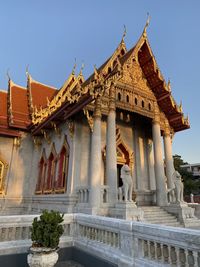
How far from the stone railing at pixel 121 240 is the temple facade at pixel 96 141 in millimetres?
2386

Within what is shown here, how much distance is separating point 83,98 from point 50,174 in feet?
15.5

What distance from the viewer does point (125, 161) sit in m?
10.6

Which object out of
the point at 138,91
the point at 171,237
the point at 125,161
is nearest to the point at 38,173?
the point at 125,161

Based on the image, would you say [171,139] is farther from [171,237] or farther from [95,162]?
[171,237]

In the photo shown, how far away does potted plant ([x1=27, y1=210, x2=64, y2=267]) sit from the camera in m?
3.44

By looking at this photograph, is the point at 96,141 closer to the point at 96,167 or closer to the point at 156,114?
the point at 96,167

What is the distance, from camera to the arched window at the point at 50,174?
34.1ft

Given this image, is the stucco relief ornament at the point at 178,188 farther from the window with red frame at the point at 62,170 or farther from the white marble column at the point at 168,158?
the window with red frame at the point at 62,170

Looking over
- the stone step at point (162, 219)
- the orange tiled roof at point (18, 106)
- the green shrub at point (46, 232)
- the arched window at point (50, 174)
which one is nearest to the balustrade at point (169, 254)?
the green shrub at point (46, 232)

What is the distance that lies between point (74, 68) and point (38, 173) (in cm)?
739

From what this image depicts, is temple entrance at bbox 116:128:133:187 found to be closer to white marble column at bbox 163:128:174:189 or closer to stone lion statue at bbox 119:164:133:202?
white marble column at bbox 163:128:174:189

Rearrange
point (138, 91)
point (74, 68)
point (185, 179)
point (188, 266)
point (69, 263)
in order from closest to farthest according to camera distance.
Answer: point (188, 266), point (69, 263), point (138, 91), point (74, 68), point (185, 179)

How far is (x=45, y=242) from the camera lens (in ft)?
11.6

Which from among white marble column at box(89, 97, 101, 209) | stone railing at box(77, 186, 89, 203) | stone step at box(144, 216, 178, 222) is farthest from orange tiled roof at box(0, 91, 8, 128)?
stone step at box(144, 216, 178, 222)
